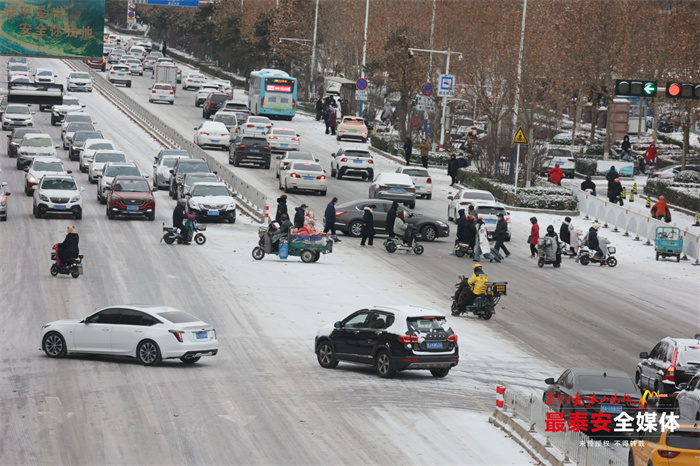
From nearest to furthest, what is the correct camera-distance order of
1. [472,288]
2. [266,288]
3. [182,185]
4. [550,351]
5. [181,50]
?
1. [550,351]
2. [472,288]
3. [266,288]
4. [182,185]
5. [181,50]

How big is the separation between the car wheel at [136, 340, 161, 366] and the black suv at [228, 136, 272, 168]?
3521 centimetres

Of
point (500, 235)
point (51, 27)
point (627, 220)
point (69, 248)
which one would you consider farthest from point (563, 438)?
point (51, 27)

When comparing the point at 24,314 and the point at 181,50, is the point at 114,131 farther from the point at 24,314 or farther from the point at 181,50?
the point at 181,50

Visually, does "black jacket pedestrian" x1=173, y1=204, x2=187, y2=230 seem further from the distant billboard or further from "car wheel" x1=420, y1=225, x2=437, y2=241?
the distant billboard

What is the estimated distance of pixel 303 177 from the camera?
163 feet

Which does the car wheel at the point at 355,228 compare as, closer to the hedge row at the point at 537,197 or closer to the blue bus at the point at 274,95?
the hedge row at the point at 537,197

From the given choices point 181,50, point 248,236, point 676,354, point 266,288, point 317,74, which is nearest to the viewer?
point 676,354

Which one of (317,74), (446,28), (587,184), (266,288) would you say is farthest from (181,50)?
(266,288)

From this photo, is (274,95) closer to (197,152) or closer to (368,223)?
(197,152)

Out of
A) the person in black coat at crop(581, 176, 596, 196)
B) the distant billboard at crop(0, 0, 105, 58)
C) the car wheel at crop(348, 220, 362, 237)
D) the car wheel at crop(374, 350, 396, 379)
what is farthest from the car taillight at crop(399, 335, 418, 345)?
the distant billboard at crop(0, 0, 105, 58)

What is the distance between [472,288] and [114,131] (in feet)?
150

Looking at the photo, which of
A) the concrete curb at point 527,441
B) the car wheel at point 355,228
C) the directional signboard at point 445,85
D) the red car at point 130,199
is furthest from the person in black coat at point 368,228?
the directional signboard at point 445,85

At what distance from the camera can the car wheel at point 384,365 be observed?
21.9 meters

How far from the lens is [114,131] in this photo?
232 ft
